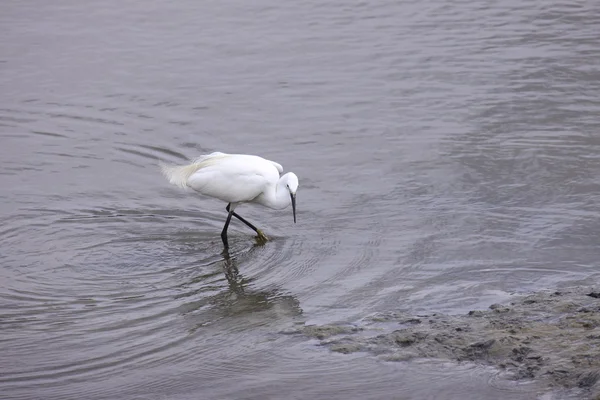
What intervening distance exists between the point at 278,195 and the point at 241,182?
0.35 metres

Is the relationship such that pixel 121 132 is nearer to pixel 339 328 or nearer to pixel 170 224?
pixel 170 224

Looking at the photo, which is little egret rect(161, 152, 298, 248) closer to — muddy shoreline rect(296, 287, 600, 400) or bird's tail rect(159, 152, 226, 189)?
bird's tail rect(159, 152, 226, 189)

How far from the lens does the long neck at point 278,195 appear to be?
7707mm

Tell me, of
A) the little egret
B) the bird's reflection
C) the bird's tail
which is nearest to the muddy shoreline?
the bird's reflection

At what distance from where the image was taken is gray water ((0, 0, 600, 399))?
5641mm

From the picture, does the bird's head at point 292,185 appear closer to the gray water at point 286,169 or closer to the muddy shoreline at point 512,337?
the gray water at point 286,169

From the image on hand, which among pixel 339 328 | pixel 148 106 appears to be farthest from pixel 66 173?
pixel 339 328

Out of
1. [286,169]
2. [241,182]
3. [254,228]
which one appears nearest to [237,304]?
[254,228]

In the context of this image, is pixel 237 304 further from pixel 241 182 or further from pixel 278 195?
pixel 241 182

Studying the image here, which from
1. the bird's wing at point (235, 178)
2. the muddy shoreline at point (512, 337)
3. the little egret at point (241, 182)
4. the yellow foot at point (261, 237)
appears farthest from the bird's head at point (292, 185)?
the muddy shoreline at point (512, 337)

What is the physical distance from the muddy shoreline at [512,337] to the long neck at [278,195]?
1.99m

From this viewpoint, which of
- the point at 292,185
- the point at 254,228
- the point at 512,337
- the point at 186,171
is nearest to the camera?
the point at 512,337

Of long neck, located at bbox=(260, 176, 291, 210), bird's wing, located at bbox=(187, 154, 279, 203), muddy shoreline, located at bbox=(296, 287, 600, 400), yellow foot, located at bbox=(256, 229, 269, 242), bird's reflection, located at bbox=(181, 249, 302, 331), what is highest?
bird's wing, located at bbox=(187, 154, 279, 203)

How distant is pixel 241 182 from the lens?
7.86 m
